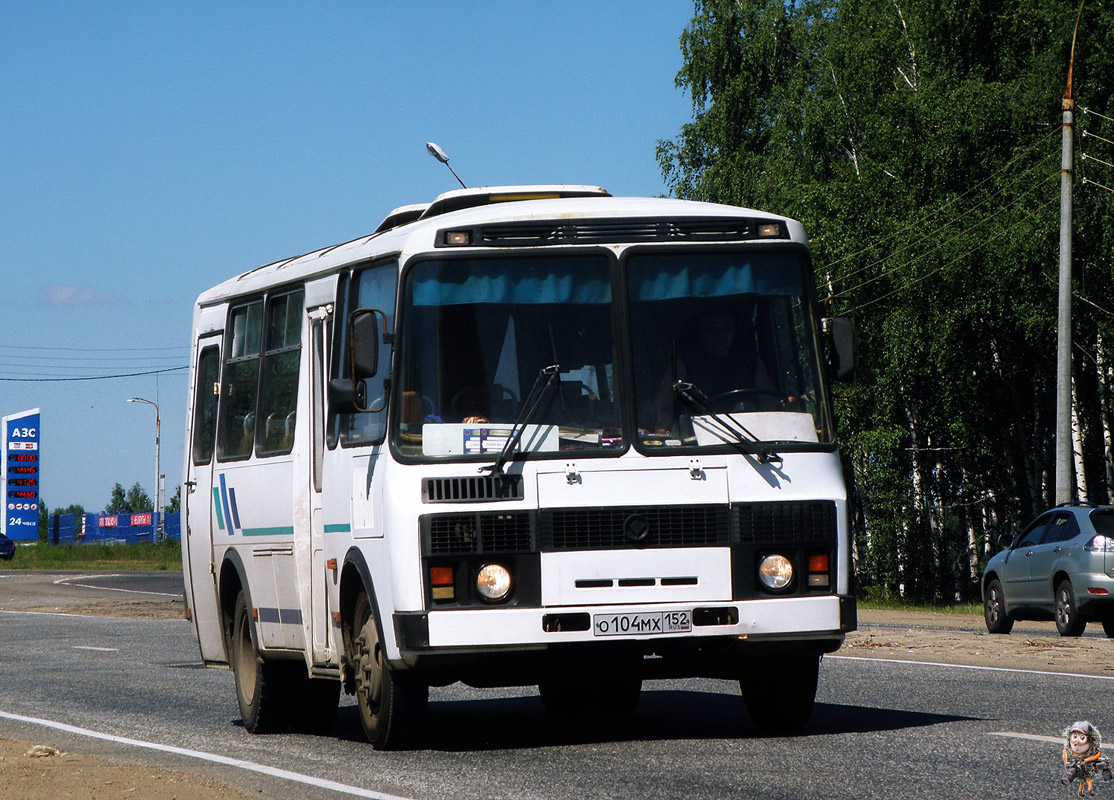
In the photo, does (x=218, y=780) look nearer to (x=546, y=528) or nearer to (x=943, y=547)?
(x=546, y=528)

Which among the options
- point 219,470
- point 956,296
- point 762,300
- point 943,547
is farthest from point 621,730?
point 943,547

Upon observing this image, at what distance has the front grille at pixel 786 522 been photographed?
384 inches

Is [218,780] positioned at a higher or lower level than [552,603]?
lower

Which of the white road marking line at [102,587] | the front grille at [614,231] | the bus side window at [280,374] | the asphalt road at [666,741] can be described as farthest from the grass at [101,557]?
the front grille at [614,231]

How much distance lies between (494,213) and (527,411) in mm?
1176

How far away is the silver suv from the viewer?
864 inches

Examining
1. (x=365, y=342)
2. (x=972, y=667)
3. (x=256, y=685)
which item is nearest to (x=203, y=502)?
(x=256, y=685)

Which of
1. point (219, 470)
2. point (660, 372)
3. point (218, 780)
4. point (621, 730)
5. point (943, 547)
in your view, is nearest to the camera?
point (218, 780)

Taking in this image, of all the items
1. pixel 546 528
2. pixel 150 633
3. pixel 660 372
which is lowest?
pixel 150 633

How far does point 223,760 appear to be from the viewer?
1030 centimetres

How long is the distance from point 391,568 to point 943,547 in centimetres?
3371

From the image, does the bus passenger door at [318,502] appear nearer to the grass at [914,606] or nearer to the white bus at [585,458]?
the white bus at [585,458]

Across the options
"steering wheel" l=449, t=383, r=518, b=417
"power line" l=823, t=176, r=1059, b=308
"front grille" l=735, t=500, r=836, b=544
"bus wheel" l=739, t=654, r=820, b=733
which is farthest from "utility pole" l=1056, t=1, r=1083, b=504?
"steering wheel" l=449, t=383, r=518, b=417

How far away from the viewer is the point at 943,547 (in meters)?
41.8
